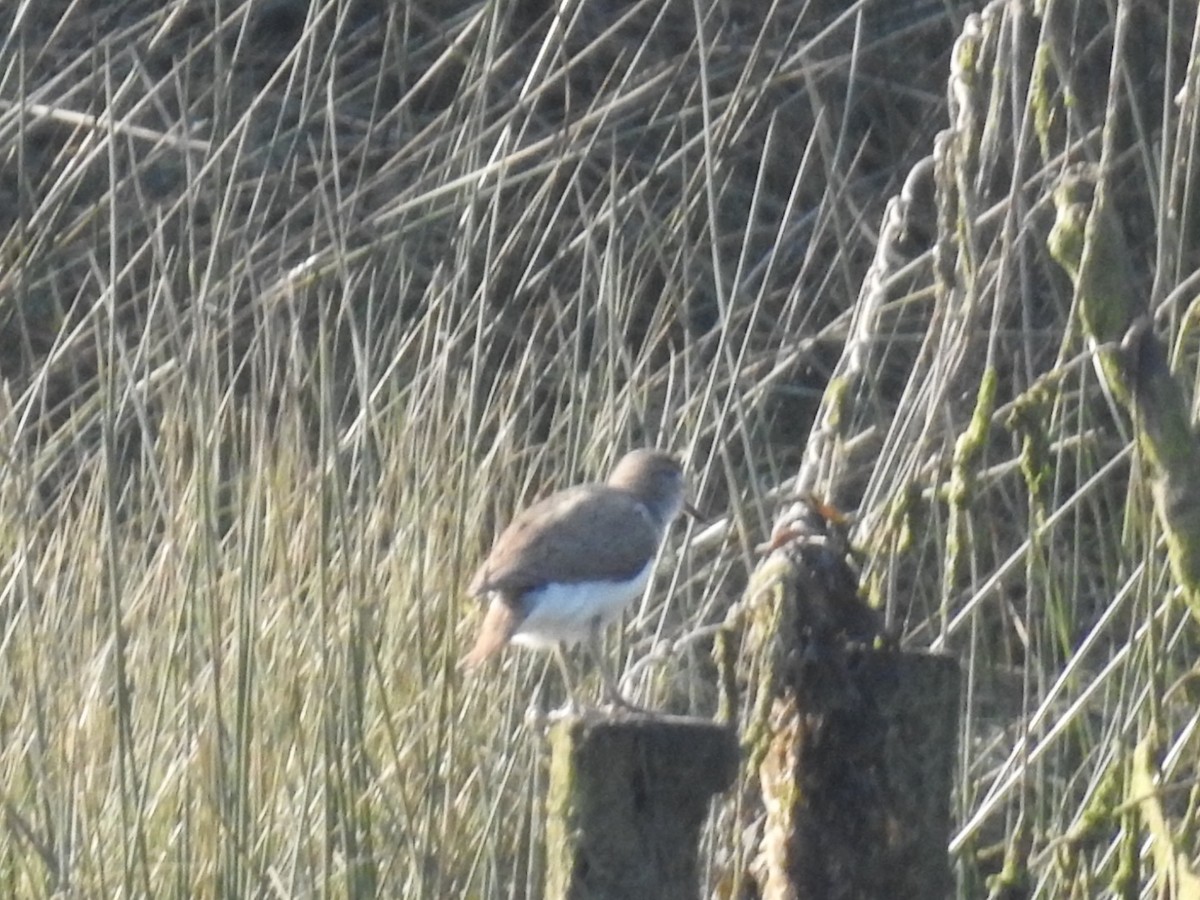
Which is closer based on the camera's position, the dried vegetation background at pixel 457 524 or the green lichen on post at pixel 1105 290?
the green lichen on post at pixel 1105 290

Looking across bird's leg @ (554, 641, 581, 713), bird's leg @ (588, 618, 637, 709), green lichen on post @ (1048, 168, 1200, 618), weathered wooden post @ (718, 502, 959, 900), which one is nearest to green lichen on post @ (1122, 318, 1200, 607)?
green lichen on post @ (1048, 168, 1200, 618)

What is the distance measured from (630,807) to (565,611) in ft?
4.32

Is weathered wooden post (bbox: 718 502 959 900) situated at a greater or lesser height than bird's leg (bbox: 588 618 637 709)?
lesser

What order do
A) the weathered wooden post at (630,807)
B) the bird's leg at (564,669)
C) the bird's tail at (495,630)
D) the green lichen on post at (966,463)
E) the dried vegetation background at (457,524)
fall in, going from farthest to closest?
the bird's tail at (495,630) < the bird's leg at (564,669) < the dried vegetation background at (457,524) < the green lichen on post at (966,463) < the weathered wooden post at (630,807)

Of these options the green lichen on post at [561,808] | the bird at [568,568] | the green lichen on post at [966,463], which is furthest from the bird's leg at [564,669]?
the green lichen on post at [561,808]

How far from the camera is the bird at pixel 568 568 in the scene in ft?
9.95

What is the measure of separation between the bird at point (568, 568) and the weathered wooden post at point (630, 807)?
1.20 metres

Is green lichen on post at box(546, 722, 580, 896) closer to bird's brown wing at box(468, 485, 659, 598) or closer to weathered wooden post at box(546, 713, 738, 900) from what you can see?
weathered wooden post at box(546, 713, 738, 900)

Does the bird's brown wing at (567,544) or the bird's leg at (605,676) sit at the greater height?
the bird's brown wing at (567,544)

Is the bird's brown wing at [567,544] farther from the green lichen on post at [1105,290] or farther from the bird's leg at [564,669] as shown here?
the green lichen on post at [1105,290]

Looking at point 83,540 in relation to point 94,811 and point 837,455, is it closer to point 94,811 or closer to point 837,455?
point 94,811

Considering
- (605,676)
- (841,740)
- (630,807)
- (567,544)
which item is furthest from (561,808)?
(567,544)

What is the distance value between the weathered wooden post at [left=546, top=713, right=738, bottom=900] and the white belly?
4.21 ft

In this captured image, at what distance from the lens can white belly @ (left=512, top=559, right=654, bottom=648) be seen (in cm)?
302
